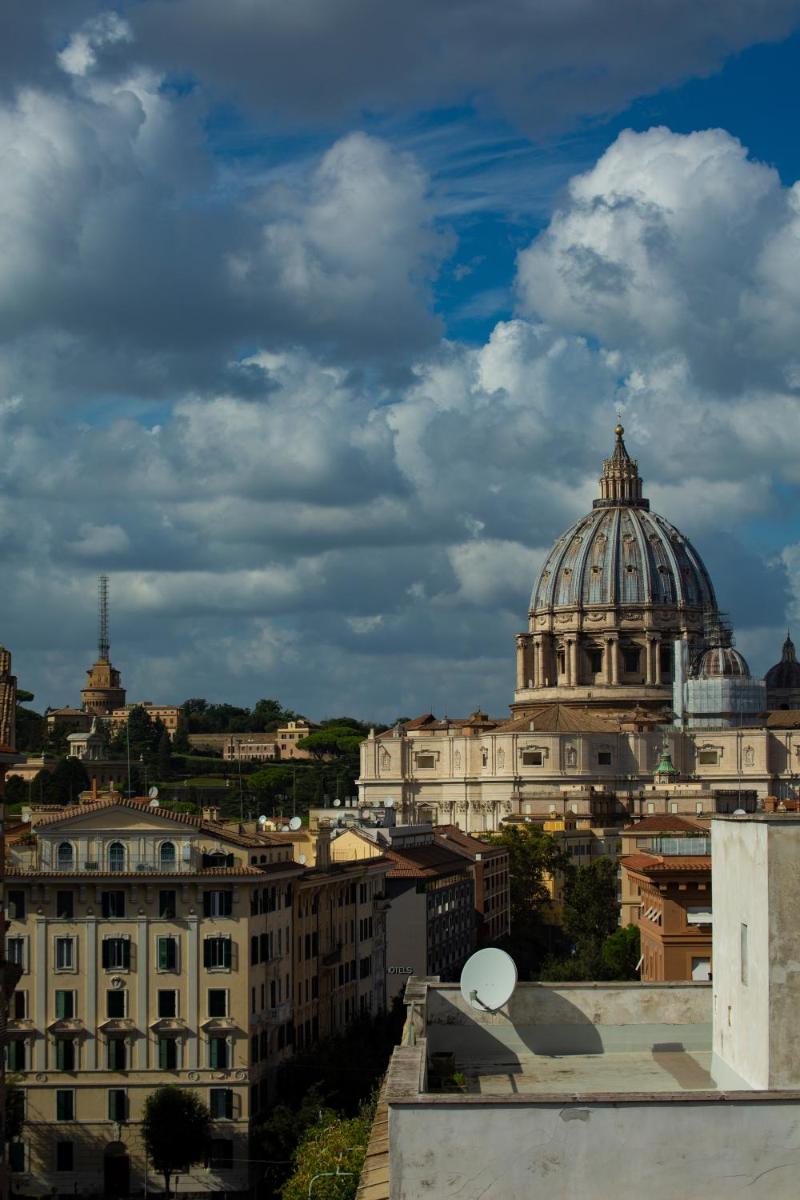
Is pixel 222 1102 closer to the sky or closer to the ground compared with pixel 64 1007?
closer to the ground

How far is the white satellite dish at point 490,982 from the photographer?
16.5m

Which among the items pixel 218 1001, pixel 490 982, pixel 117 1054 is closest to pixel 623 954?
pixel 218 1001

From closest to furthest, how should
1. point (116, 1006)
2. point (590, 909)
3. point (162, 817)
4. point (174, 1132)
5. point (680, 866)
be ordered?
point (680, 866), point (174, 1132), point (116, 1006), point (162, 817), point (590, 909)

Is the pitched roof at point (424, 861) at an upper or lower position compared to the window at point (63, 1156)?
upper

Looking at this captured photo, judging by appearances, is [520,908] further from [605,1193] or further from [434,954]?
[605,1193]

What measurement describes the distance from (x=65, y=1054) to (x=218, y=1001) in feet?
13.1

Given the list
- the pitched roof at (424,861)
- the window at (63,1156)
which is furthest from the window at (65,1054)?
the pitched roof at (424,861)

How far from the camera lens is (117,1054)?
51.0 meters

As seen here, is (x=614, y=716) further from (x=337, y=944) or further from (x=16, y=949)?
(x=16, y=949)

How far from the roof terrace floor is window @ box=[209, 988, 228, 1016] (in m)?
35.5

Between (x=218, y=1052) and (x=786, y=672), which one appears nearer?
(x=218, y=1052)

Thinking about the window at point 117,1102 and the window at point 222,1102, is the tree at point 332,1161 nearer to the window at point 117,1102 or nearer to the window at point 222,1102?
the window at point 222,1102

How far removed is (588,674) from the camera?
566 ft

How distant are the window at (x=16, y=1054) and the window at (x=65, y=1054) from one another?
31.9 inches
